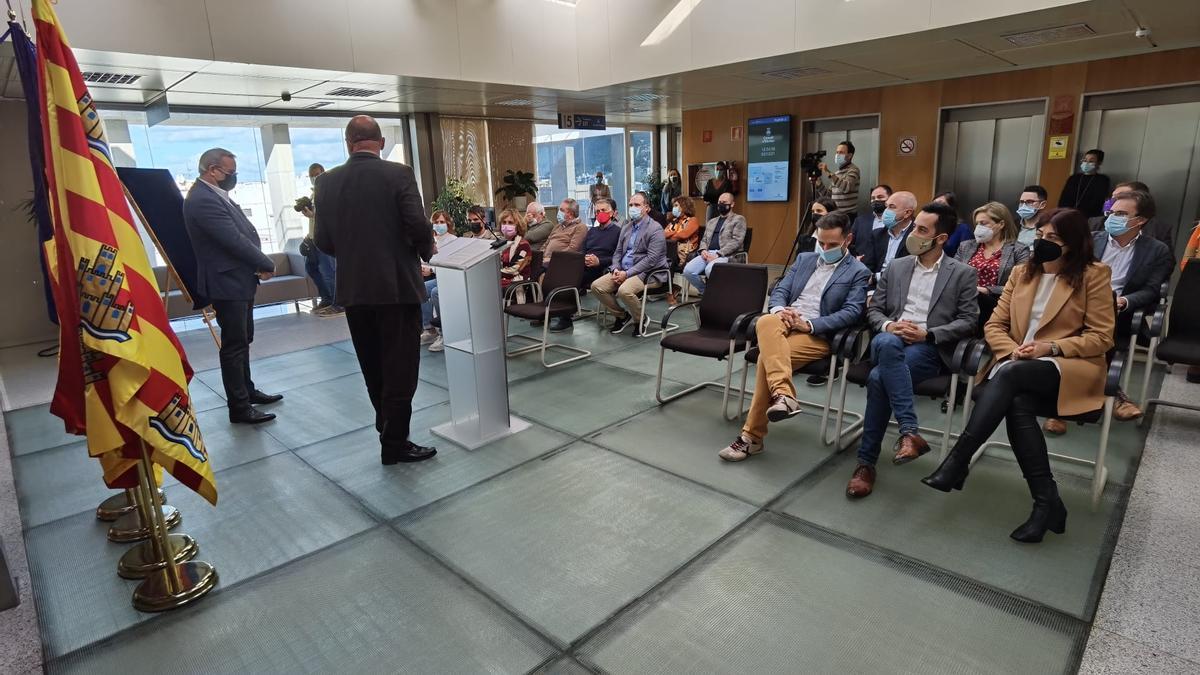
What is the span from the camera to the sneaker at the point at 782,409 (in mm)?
3189

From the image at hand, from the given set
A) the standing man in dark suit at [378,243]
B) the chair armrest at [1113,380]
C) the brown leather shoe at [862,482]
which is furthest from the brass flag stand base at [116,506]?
the chair armrest at [1113,380]

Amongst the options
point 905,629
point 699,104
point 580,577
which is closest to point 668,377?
point 580,577

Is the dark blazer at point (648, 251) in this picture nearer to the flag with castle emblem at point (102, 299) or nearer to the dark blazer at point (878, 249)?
the dark blazer at point (878, 249)

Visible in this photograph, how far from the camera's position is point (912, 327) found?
10.7 ft

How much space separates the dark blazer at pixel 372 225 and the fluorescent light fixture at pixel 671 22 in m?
4.82

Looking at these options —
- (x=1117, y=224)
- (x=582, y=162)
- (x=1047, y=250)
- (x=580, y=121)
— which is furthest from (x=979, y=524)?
(x=582, y=162)

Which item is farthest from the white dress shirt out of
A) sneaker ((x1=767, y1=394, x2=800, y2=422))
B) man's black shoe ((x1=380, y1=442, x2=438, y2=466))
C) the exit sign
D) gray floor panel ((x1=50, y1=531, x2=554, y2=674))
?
the exit sign

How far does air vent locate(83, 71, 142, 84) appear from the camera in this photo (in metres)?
5.93

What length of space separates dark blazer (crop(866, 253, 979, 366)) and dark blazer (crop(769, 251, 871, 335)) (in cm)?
12

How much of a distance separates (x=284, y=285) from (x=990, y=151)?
9.09 m

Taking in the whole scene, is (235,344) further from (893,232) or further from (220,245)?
(893,232)

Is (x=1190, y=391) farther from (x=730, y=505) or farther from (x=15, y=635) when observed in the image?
(x=15, y=635)

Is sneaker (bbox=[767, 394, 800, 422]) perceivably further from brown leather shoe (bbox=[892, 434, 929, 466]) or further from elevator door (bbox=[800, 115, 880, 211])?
elevator door (bbox=[800, 115, 880, 211])

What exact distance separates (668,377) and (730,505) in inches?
79.6
